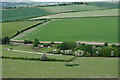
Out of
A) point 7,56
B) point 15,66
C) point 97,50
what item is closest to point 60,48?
point 97,50

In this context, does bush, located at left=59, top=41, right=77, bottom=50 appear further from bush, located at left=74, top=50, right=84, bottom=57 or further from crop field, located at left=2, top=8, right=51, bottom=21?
crop field, located at left=2, top=8, right=51, bottom=21

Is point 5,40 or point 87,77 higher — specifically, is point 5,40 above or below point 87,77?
above

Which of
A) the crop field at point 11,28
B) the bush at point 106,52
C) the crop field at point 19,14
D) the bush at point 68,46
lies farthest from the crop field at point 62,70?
the crop field at point 19,14

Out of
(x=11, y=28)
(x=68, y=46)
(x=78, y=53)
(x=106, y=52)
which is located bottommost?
(x=78, y=53)

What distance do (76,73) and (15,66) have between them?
7.82m

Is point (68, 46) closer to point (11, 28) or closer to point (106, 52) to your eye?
point (106, 52)

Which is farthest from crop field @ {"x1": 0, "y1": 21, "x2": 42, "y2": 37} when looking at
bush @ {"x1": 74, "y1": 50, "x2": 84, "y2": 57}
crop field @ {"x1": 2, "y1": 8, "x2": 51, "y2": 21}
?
bush @ {"x1": 74, "y1": 50, "x2": 84, "y2": 57}

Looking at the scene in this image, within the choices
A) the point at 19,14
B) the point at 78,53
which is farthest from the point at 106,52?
the point at 19,14

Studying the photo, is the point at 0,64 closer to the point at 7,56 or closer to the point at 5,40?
the point at 7,56

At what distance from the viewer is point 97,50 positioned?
31422mm

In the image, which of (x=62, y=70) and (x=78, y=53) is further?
(x=78, y=53)

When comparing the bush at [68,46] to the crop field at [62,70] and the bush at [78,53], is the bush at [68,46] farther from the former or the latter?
the crop field at [62,70]

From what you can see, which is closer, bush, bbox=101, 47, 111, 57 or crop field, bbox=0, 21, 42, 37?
bush, bbox=101, 47, 111, 57

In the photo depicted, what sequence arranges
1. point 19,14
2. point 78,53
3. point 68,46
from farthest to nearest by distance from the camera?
point 19,14 → point 68,46 → point 78,53
